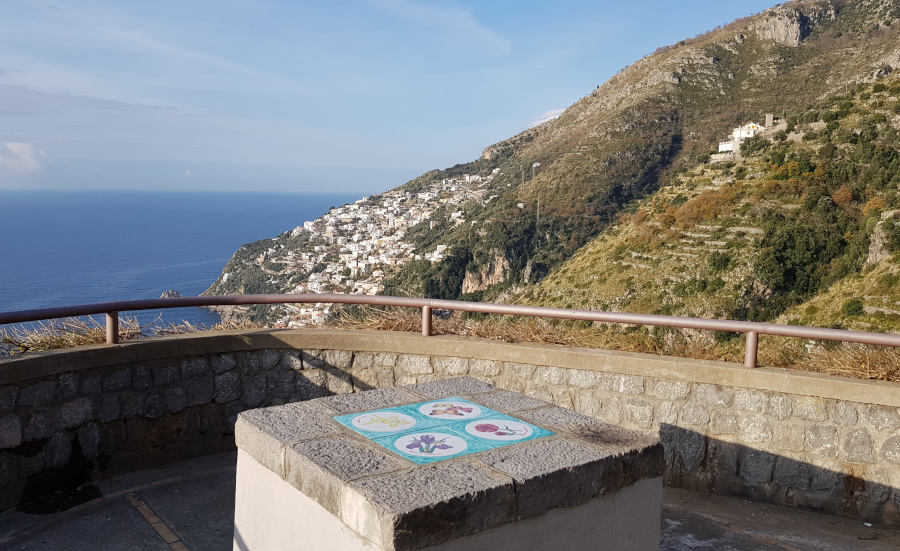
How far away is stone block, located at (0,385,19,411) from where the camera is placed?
151 inches

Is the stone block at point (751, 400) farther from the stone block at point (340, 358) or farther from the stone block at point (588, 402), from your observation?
the stone block at point (340, 358)

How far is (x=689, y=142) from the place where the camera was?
68.4 m

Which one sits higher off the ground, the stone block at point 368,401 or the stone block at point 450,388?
the stone block at point 450,388

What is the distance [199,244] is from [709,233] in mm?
155600

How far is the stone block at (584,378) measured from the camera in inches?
180

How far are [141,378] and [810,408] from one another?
416 cm

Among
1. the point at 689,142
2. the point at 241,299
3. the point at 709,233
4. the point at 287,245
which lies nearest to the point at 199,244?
the point at 287,245

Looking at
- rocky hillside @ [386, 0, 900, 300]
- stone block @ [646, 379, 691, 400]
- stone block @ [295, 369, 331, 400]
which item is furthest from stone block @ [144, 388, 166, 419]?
rocky hillside @ [386, 0, 900, 300]

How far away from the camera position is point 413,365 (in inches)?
198

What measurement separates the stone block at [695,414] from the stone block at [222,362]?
122 inches

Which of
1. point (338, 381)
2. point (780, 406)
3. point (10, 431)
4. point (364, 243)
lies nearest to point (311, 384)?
point (338, 381)

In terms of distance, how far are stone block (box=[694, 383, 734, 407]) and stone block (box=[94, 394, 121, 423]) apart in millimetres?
3679

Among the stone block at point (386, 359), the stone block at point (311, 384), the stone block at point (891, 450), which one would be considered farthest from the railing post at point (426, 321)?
the stone block at point (891, 450)

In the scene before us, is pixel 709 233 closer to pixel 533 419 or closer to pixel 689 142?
pixel 689 142
